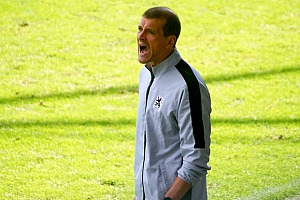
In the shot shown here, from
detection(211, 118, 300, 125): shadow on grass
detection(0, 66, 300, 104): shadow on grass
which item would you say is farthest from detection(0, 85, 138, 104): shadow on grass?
detection(211, 118, 300, 125): shadow on grass

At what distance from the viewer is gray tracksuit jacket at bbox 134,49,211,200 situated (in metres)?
3.76

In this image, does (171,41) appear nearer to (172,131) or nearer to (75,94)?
(172,131)

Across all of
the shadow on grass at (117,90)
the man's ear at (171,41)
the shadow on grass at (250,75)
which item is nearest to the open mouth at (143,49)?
the man's ear at (171,41)

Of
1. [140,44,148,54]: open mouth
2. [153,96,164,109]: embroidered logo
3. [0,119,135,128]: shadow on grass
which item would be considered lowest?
[0,119,135,128]: shadow on grass

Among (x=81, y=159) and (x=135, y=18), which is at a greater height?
(x=135, y=18)

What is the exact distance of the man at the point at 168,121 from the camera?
3766 mm

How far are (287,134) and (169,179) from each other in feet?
18.7

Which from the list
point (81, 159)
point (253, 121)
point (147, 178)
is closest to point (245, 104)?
point (253, 121)

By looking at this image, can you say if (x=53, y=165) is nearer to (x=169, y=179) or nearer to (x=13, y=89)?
(x=13, y=89)

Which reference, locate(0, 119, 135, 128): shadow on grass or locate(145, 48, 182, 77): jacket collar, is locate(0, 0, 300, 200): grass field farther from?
locate(145, 48, 182, 77): jacket collar

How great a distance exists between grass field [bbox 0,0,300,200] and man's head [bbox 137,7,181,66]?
3330 millimetres

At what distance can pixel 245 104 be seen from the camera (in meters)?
10.5

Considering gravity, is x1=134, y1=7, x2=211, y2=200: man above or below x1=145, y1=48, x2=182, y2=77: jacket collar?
below

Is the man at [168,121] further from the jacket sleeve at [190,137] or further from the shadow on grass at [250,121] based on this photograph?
the shadow on grass at [250,121]
